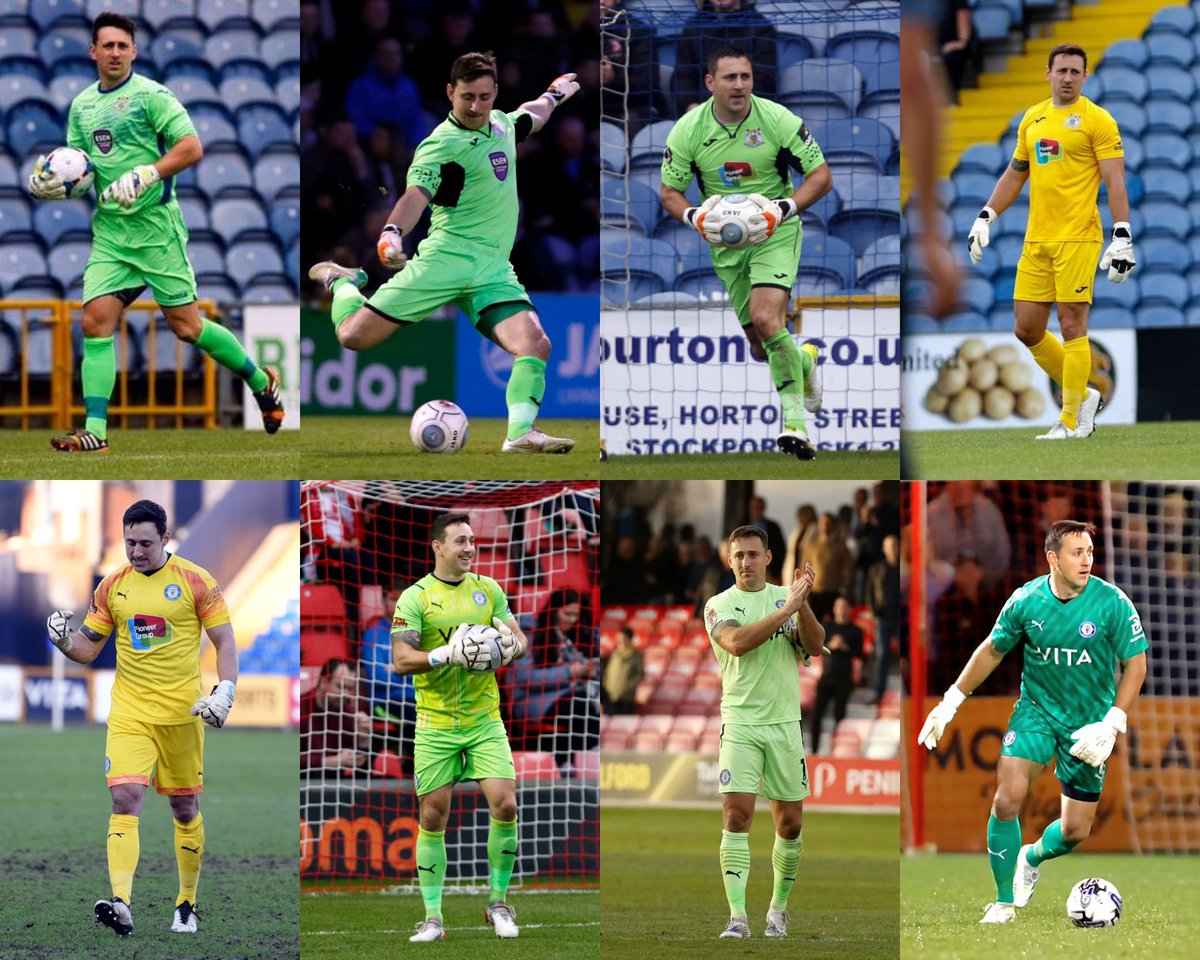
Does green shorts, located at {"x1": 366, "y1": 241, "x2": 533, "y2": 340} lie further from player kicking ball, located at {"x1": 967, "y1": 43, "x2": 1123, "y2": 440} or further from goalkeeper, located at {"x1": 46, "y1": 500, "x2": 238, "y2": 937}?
player kicking ball, located at {"x1": 967, "y1": 43, "x2": 1123, "y2": 440}

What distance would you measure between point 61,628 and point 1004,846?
3.78 m

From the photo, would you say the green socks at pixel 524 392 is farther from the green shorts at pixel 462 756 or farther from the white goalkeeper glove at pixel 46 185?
the white goalkeeper glove at pixel 46 185

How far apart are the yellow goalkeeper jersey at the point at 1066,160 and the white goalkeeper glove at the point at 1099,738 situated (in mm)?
2368

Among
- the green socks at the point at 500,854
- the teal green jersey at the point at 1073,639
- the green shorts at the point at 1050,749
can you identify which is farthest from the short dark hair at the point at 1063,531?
the green socks at the point at 500,854

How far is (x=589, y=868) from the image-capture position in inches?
318

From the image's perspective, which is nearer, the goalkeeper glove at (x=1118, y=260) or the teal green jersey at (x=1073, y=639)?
the teal green jersey at (x=1073, y=639)

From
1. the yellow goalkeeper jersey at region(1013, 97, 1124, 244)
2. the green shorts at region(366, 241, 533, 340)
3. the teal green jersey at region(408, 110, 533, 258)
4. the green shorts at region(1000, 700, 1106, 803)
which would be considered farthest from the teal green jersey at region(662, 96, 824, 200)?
the green shorts at region(1000, 700, 1106, 803)

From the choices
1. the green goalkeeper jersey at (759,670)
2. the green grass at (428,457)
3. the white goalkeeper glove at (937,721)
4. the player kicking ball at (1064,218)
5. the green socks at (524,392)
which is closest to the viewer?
the white goalkeeper glove at (937,721)

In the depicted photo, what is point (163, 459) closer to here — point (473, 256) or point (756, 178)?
point (473, 256)

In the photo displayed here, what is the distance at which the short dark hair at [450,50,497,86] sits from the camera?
6266mm

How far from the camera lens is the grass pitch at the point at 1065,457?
21.6ft

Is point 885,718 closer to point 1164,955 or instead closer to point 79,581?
point 1164,955

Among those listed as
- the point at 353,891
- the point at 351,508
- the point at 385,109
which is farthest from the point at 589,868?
the point at 385,109

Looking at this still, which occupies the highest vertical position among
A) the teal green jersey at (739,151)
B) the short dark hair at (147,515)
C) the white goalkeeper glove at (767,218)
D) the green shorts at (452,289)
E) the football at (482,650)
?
the teal green jersey at (739,151)
